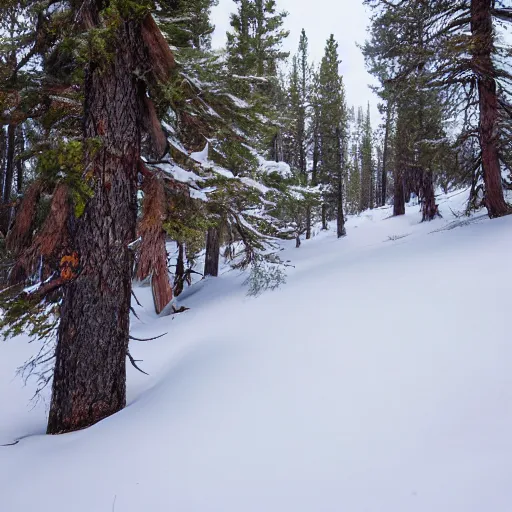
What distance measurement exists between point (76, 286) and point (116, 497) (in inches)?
86.4

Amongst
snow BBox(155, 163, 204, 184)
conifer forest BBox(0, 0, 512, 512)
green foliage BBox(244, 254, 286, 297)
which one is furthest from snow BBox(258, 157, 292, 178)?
snow BBox(155, 163, 204, 184)

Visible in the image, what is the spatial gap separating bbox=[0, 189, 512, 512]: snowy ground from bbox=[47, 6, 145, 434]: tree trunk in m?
0.40

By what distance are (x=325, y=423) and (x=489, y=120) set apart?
809 centimetres

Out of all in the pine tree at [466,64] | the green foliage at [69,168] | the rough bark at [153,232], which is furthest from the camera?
the pine tree at [466,64]

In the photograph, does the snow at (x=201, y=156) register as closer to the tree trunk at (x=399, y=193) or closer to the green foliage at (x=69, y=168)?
the green foliage at (x=69, y=168)

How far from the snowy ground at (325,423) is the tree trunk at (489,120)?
3.92m

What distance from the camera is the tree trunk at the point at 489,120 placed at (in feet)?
23.4

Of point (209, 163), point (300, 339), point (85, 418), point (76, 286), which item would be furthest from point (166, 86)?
point (85, 418)

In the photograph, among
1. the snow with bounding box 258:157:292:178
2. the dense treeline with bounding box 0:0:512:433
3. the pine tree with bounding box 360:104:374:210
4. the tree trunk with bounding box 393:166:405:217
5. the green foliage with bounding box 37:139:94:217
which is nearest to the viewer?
the green foliage with bounding box 37:139:94:217

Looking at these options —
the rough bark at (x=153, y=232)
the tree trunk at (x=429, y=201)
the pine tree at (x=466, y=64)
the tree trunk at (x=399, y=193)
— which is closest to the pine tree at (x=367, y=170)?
the tree trunk at (x=399, y=193)

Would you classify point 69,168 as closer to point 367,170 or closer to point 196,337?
point 196,337

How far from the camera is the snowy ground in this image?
1810 mm

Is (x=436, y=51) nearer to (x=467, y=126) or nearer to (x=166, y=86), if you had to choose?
(x=467, y=126)

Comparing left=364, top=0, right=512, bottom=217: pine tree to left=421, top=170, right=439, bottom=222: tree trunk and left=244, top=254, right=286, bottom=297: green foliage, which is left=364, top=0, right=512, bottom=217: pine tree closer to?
left=244, top=254, right=286, bottom=297: green foliage
